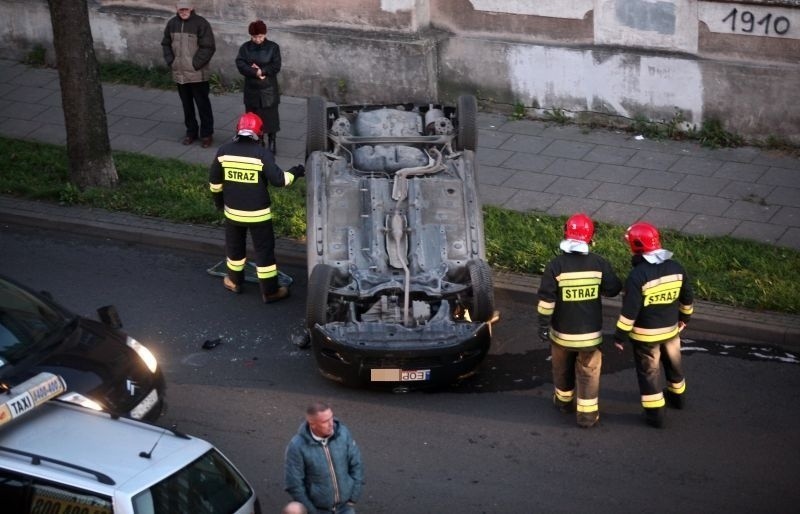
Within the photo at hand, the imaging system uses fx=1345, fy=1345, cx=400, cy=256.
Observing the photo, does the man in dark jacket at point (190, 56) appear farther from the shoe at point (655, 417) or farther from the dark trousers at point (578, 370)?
the shoe at point (655, 417)

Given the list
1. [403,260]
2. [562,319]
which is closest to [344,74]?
[403,260]

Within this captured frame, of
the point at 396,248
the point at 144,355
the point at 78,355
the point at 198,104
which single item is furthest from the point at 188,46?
the point at 78,355

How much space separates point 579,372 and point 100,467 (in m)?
3.76

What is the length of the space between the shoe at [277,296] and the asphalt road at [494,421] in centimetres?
6

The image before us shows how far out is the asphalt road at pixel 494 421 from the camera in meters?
8.80

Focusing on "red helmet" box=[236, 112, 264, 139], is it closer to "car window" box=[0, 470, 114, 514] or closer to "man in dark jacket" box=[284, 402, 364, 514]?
"man in dark jacket" box=[284, 402, 364, 514]

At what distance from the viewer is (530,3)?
15102 mm

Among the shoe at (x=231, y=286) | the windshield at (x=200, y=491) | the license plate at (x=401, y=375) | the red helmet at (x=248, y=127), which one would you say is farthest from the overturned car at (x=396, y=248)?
the windshield at (x=200, y=491)

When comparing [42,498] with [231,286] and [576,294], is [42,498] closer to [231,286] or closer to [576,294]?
[576,294]

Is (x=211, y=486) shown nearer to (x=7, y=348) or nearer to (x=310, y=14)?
(x=7, y=348)

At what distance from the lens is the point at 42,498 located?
7020 millimetres

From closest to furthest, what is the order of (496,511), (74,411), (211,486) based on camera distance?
1. (211,486)
2. (74,411)
3. (496,511)

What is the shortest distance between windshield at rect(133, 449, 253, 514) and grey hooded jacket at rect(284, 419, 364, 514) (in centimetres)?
29

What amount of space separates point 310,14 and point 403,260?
651cm
